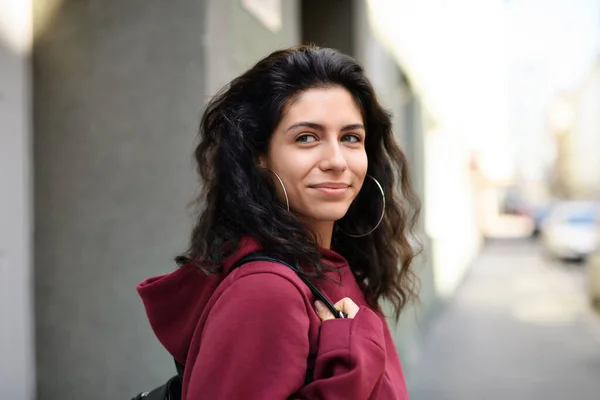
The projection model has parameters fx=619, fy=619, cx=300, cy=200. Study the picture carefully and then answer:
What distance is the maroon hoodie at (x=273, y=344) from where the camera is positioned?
3.96 ft

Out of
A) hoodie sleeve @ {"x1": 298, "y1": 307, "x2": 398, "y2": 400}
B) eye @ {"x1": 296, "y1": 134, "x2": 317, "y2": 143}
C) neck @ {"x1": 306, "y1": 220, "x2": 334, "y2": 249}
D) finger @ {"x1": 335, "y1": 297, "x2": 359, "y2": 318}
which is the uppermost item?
eye @ {"x1": 296, "y1": 134, "x2": 317, "y2": 143}

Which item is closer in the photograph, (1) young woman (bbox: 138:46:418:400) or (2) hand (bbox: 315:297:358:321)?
(1) young woman (bbox: 138:46:418:400)

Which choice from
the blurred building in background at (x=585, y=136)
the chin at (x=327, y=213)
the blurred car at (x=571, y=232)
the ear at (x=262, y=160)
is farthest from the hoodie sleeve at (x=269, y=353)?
the blurred building in background at (x=585, y=136)

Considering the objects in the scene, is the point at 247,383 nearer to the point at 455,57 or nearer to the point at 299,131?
the point at 299,131

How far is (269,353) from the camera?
1218 mm

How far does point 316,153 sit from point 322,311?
15.3 inches

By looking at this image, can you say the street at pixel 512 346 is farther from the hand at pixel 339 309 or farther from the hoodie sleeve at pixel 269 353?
the hoodie sleeve at pixel 269 353

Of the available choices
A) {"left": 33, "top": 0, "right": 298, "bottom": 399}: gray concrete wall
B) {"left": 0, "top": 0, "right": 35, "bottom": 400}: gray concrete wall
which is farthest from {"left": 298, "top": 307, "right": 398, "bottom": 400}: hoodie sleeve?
{"left": 0, "top": 0, "right": 35, "bottom": 400}: gray concrete wall

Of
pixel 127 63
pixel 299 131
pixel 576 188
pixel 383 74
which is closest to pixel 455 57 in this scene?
pixel 383 74

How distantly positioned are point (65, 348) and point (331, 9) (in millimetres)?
3311

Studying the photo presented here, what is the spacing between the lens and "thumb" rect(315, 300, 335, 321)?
4.51ft

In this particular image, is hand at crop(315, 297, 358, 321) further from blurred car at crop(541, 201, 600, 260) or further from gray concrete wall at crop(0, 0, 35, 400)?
blurred car at crop(541, 201, 600, 260)

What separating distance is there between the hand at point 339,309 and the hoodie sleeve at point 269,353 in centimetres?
7

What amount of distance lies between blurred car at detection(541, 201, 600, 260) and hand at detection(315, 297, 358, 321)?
16.2 meters
